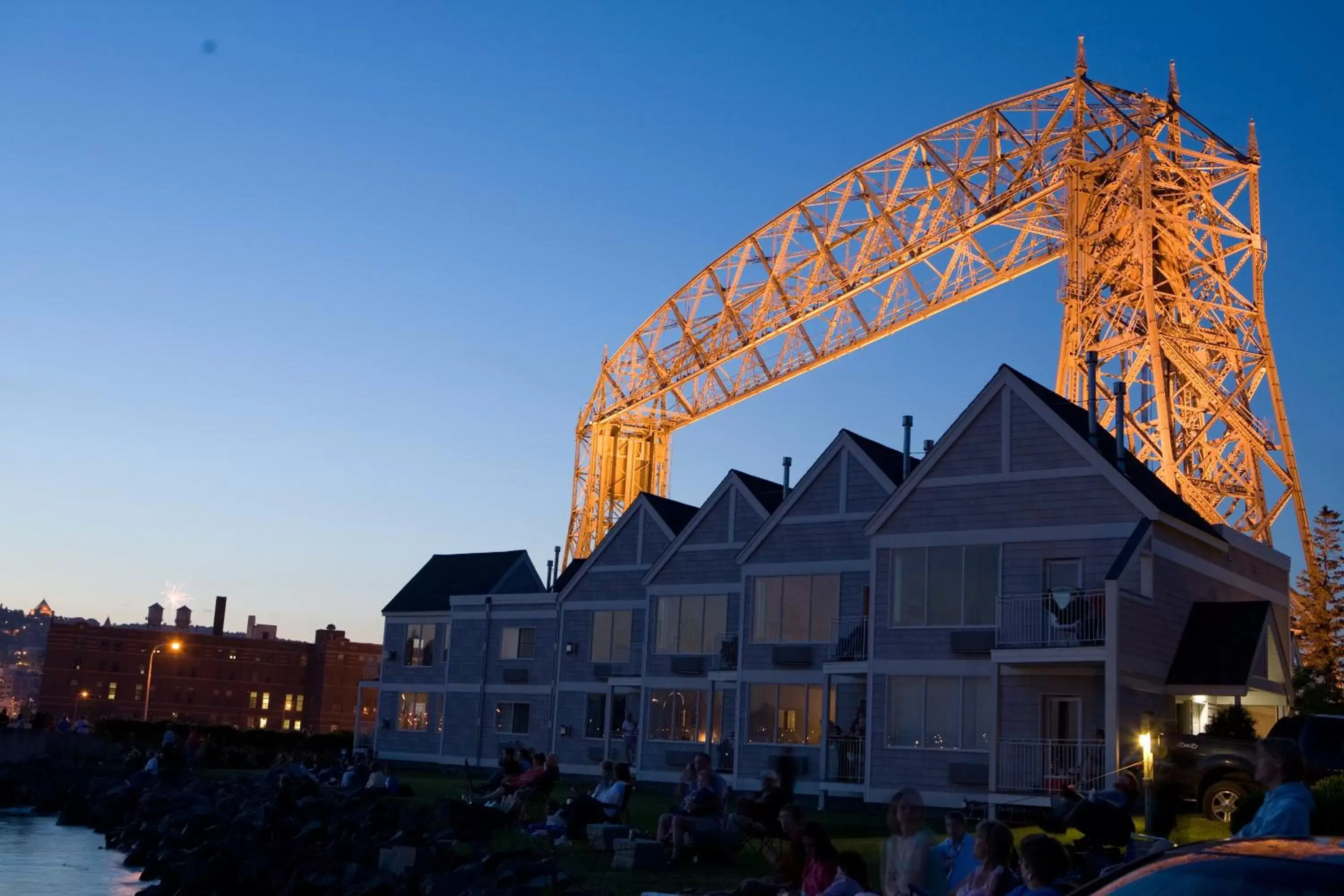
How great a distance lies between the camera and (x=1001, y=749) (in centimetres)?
2614

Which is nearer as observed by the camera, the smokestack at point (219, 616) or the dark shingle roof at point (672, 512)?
the dark shingle roof at point (672, 512)

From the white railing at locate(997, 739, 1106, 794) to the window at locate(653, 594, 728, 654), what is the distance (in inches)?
431

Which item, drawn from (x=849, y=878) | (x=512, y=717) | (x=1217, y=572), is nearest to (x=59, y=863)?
(x=512, y=717)

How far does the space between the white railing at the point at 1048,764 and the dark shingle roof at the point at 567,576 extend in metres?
18.0

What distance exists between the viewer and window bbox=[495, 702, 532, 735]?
44.1 meters

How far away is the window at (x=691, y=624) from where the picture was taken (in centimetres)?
3628

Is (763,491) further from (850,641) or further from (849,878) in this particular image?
(849,878)

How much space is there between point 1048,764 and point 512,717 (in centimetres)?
2220

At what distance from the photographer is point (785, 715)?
108 ft

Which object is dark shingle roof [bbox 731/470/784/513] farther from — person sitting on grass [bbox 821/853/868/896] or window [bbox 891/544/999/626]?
person sitting on grass [bbox 821/853/868/896]

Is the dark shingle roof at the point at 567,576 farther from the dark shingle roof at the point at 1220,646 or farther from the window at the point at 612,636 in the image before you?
the dark shingle roof at the point at 1220,646

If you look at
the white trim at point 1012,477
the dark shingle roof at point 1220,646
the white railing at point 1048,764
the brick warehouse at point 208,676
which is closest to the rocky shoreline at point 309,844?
the white railing at point 1048,764

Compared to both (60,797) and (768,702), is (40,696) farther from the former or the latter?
(768,702)

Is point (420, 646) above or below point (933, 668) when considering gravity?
Result: above
